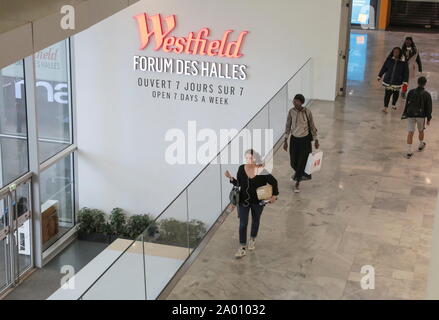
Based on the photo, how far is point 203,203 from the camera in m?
9.40

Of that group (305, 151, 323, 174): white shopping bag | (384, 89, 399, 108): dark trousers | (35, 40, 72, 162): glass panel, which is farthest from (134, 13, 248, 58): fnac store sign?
(305, 151, 323, 174): white shopping bag

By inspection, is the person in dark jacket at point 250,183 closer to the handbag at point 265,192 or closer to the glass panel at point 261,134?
the handbag at point 265,192

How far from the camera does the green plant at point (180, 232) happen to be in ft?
27.3

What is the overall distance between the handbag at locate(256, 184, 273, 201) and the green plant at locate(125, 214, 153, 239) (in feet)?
31.7

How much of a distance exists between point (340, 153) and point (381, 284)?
14.8 ft

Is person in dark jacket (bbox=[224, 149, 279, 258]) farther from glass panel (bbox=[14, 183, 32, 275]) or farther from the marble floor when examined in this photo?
glass panel (bbox=[14, 183, 32, 275])

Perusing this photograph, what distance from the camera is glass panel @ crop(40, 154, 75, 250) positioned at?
1698 centimetres

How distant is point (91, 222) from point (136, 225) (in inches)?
48.5

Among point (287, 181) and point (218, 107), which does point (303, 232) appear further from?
point (218, 107)

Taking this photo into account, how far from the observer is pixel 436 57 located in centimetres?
2014

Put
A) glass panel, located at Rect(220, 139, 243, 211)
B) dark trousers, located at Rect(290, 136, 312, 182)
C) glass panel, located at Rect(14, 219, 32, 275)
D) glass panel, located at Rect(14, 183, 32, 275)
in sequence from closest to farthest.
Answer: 1. glass panel, located at Rect(220, 139, 243, 211)
2. dark trousers, located at Rect(290, 136, 312, 182)
3. glass panel, located at Rect(14, 183, 32, 275)
4. glass panel, located at Rect(14, 219, 32, 275)

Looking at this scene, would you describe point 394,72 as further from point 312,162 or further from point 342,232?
point 342,232

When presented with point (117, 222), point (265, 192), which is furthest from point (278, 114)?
point (117, 222)

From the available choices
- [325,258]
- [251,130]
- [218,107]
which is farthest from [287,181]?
[218,107]
